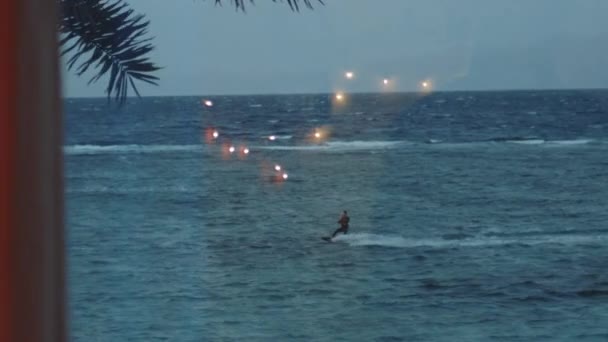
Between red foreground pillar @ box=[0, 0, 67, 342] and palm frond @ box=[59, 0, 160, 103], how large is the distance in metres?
0.68

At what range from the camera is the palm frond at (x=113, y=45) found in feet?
5.10

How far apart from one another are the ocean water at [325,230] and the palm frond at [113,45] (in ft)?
0.36

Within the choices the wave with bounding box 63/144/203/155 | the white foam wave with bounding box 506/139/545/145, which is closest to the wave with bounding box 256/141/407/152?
the wave with bounding box 63/144/203/155

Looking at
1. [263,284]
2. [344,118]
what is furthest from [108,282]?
[344,118]

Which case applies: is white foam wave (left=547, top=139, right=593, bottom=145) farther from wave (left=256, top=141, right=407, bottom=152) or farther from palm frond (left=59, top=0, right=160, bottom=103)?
palm frond (left=59, top=0, right=160, bottom=103)

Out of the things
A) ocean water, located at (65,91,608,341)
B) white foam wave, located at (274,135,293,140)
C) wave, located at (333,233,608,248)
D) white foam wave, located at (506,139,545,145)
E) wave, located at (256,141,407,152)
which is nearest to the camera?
ocean water, located at (65,91,608,341)

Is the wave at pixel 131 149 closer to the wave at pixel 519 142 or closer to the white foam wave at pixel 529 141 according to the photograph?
the wave at pixel 519 142

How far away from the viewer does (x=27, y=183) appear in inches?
33.7

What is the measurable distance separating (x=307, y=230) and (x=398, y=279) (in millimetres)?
3219

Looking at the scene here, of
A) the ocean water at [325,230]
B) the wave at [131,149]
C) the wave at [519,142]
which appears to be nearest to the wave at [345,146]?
the ocean water at [325,230]

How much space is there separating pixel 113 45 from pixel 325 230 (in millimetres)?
12292

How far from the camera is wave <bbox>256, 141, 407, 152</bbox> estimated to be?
906 inches

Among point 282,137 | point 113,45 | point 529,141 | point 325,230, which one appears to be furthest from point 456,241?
point 529,141

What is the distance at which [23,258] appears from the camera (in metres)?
0.85
